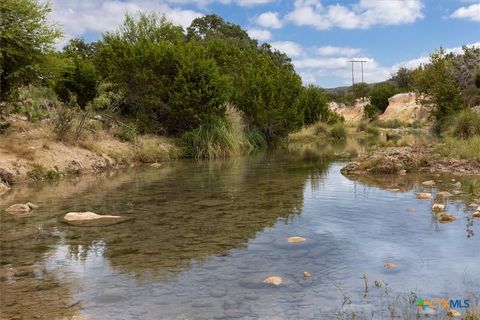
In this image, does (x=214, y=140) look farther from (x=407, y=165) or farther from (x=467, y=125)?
(x=467, y=125)

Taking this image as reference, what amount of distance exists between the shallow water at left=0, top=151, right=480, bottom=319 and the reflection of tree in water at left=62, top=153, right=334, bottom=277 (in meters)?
0.04

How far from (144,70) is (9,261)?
19.3 m

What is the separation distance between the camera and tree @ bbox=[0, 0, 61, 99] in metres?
17.8

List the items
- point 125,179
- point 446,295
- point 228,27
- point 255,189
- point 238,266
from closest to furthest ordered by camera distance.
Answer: point 446,295
point 238,266
point 255,189
point 125,179
point 228,27

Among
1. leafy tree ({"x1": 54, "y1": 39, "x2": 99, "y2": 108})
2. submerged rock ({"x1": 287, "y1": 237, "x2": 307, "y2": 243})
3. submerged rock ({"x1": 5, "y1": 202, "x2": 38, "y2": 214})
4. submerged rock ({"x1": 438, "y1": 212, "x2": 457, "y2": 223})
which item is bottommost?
submerged rock ({"x1": 287, "y1": 237, "x2": 307, "y2": 243})

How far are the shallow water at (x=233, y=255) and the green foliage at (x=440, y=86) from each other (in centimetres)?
2474

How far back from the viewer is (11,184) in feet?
50.9

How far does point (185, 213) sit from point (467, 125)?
18778 millimetres

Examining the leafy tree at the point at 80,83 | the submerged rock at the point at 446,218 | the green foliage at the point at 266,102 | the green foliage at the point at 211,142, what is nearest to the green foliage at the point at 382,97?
the green foliage at the point at 266,102

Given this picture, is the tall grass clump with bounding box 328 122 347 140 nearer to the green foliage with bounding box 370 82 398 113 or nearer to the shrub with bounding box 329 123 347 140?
the shrub with bounding box 329 123 347 140

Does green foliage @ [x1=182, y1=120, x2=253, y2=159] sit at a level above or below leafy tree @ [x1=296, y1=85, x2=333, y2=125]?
below

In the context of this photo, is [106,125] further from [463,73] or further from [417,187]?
[463,73]

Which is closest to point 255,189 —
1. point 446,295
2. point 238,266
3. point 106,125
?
point 238,266

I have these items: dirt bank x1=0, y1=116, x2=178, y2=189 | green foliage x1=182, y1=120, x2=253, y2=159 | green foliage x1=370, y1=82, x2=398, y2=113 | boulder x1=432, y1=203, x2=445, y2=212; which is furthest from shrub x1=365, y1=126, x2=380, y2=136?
boulder x1=432, y1=203, x2=445, y2=212
